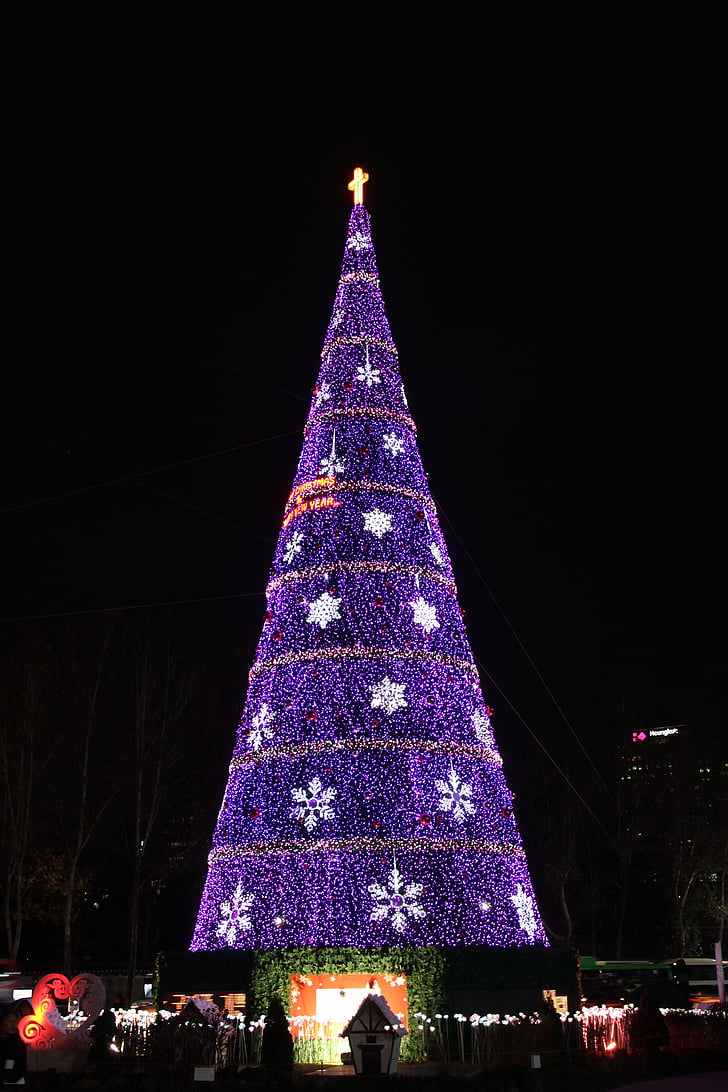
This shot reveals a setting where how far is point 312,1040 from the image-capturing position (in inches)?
692

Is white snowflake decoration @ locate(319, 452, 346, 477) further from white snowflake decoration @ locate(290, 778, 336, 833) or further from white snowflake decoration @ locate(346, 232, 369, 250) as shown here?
white snowflake decoration @ locate(290, 778, 336, 833)

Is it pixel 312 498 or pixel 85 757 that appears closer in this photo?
pixel 312 498

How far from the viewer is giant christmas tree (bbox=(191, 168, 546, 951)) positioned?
61.2ft

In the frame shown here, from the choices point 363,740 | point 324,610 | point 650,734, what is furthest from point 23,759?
point 650,734

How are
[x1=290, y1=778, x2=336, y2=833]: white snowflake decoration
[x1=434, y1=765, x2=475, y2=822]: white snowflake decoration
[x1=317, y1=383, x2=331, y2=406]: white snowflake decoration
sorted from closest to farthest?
[x1=290, y1=778, x2=336, y2=833]: white snowflake decoration
[x1=434, y1=765, x2=475, y2=822]: white snowflake decoration
[x1=317, y1=383, x2=331, y2=406]: white snowflake decoration

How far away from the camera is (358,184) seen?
2484cm

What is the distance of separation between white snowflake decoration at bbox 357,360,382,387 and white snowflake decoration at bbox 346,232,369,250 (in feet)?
10.3

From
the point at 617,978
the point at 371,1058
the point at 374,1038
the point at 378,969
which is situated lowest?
the point at 617,978

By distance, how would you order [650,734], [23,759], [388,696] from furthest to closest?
[650,734] < [23,759] < [388,696]

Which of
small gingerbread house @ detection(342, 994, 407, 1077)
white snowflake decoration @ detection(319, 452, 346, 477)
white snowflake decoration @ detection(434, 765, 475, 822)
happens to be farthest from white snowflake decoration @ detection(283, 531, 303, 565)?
small gingerbread house @ detection(342, 994, 407, 1077)

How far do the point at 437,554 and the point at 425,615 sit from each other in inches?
57.7

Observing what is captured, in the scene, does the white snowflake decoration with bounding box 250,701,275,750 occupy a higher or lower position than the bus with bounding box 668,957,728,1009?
higher

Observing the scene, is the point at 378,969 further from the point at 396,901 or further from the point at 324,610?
the point at 324,610

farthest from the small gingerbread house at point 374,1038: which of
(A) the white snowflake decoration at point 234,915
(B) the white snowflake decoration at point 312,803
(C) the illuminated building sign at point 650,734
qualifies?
(C) the illuminated building sign at point 650,734
